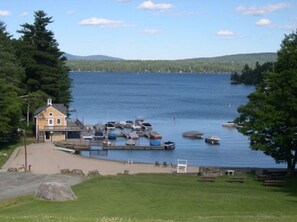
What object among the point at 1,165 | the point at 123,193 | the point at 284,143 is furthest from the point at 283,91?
the point at 1,165

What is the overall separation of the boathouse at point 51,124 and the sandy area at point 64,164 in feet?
28.5

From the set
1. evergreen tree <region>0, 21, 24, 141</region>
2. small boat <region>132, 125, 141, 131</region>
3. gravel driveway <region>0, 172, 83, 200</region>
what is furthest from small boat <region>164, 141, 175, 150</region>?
gravel driveway <region>0, 172, 83, 200</region>

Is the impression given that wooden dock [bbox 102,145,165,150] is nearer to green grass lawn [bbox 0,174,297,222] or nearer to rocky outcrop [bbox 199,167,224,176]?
rocky outcrop [bbox 199,167,224,176]

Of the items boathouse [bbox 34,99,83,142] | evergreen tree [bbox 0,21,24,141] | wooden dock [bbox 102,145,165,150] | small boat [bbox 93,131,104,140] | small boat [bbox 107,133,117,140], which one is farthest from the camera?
small boat [bbox 107,133,117,140]

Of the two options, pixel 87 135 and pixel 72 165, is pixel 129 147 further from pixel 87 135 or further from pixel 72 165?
pixel 72 165

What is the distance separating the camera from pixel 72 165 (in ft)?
169

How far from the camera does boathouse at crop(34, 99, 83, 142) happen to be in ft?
227

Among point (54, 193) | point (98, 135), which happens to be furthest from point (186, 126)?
point (54, 193)

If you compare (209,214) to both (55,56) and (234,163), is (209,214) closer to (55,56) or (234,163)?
(234,163)

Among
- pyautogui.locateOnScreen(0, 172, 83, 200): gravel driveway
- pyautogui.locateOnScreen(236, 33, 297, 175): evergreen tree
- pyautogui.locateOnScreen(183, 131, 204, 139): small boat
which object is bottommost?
pyautogui.locateOnScreen(183, 131, 204, 139): small boat

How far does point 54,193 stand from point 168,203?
5.51 m

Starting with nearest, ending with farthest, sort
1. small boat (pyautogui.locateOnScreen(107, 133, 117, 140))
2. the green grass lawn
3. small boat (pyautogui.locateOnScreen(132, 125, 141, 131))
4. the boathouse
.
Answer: the green grass lawn, the boathouse, small boat (pyautogui.locateOnScreen(107, 133, 117, 140)), small boat (pyautogui.locateOnScreen(132, 125, 141, 131))

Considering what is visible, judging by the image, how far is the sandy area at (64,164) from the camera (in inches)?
1853

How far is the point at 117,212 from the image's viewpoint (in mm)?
22844
